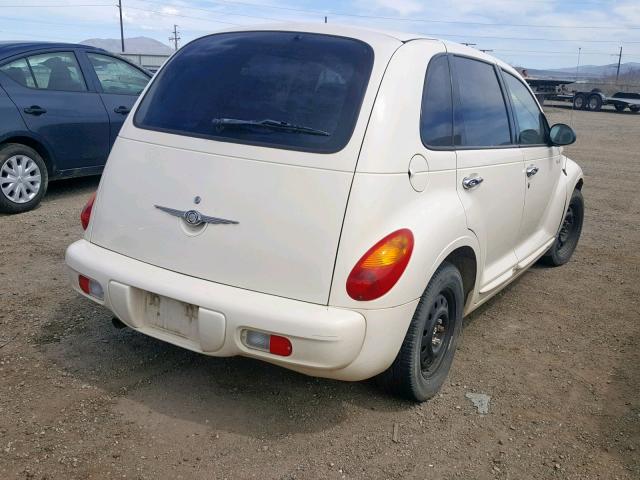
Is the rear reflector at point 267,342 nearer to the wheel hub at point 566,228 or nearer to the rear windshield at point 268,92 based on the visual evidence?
the rear windshield at point 268,92

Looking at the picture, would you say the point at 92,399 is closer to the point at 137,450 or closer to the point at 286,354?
the point at 137,450

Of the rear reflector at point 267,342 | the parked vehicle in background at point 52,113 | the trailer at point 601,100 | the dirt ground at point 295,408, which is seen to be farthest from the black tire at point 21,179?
the trailer at point 601,100

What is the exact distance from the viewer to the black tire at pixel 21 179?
5.92 m

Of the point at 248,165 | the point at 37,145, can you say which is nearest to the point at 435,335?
the point at 248,165

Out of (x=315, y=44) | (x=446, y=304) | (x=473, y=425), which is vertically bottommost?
(x=473, y=425)

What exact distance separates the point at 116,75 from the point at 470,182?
17.7ft

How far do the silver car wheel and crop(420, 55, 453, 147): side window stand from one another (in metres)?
4.61

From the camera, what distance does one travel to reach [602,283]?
508 cm

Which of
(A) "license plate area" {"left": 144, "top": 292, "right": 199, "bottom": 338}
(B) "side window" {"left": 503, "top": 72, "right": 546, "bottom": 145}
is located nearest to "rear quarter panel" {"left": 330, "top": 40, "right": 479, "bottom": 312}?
(A) "license plate area" {"left": 144, "top": 292, "right": 199, "bottom": 338}

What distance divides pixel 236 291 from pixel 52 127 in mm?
4639

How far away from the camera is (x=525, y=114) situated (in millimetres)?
4219

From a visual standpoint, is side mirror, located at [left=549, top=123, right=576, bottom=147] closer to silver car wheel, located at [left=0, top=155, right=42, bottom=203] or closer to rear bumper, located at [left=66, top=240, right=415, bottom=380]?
rear bumper, located at [left=66, top=240, right=415, bottom=380]

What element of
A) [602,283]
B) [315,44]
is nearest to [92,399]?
[315,44]

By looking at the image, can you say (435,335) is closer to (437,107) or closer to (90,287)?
(437,107)
